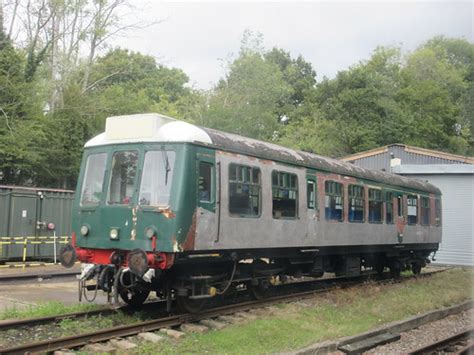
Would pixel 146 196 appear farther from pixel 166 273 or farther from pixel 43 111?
pixel 43 111

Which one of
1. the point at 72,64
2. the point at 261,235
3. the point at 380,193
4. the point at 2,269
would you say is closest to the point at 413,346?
the point at 261,235

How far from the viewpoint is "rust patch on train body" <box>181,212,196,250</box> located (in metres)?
7.99

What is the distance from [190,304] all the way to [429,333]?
409 cm

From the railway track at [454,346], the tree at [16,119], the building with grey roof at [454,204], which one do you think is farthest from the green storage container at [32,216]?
the building with grey roof at [454,204]

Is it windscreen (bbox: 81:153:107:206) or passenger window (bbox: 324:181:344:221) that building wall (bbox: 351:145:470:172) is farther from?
windscreen (bbox: 81:153:107:206)

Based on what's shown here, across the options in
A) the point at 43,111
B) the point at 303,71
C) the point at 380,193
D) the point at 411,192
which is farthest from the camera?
the point at 303,71

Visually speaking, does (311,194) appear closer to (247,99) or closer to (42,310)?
(42,310)

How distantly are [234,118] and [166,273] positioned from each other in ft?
87.4

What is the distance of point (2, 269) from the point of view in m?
15.2

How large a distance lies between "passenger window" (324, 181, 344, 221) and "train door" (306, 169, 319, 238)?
471 millimetres

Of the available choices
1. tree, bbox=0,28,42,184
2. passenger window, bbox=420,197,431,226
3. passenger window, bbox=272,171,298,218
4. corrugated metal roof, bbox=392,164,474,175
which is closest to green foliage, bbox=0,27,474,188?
tree, bbox=0,28,42,184

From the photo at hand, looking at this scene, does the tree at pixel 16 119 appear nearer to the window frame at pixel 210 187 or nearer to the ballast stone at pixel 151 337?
the window frame at pixel 210 187

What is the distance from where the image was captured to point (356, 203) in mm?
13359

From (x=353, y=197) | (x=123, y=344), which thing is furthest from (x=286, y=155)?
(x=123, y=344)
